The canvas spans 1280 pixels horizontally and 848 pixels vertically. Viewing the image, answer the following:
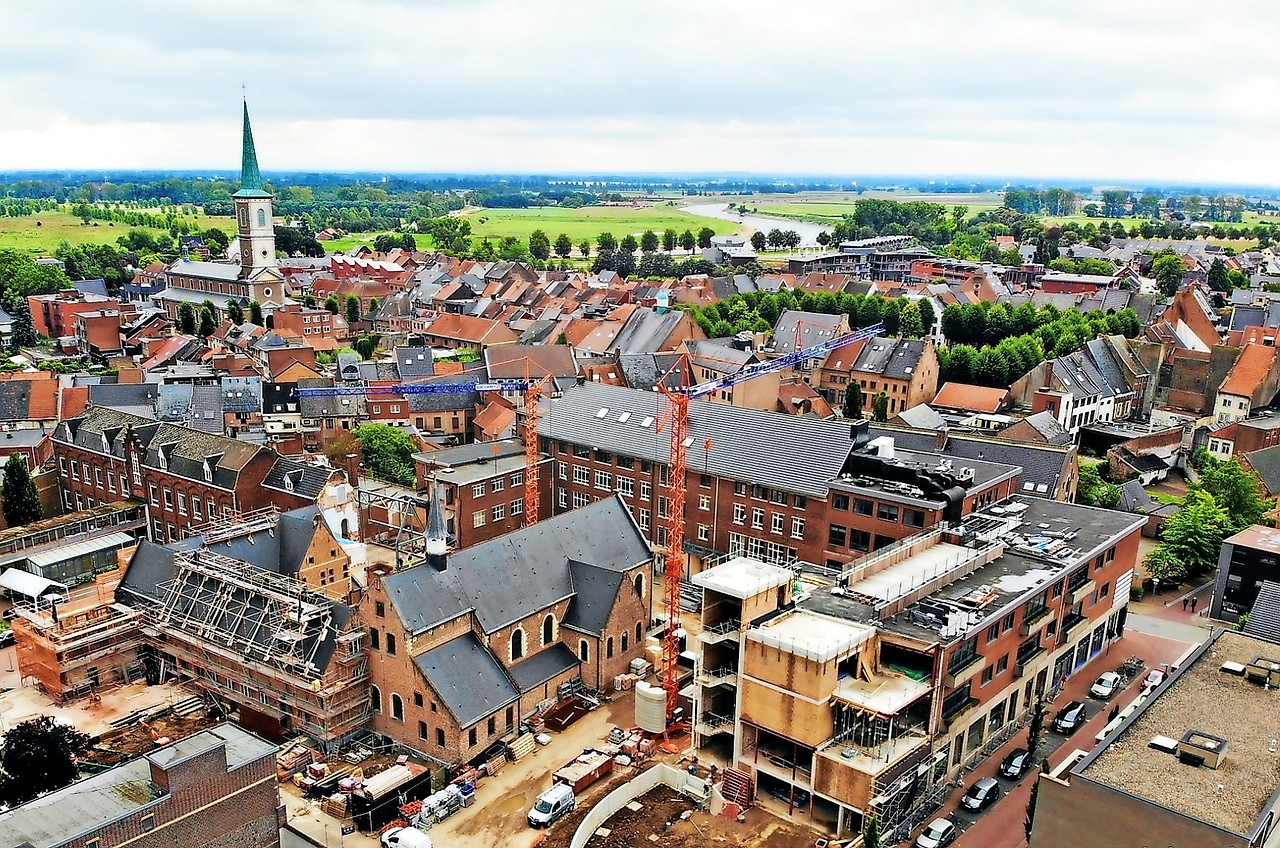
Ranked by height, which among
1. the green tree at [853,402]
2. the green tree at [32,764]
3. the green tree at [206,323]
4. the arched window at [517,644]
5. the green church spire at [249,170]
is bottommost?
the green tree at [32,764]

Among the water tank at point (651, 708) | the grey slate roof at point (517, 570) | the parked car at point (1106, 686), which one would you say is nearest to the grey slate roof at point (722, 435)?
the grey slate roof at point (517, 570)

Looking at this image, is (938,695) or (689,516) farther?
(689,516)

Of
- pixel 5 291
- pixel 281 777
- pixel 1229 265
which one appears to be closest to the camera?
pixel 281 777

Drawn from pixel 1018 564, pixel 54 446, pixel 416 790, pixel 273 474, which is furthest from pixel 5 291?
pixel 1018 564

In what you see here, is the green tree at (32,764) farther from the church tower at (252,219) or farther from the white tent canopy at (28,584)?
the church tower at (252,219)

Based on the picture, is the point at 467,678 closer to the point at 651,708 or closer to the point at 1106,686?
the point at 651,708

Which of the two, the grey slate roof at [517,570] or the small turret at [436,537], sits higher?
the small turret at [436,537]

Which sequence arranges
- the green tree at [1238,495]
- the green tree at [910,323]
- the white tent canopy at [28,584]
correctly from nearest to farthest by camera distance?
the white tent canopy at [28,584] → the green tree at [1238,495] → the green tree at [910,323]

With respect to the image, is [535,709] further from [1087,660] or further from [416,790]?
[1087,660]

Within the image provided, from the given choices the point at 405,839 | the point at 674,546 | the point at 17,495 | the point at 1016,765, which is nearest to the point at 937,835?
the point at 1016,765
